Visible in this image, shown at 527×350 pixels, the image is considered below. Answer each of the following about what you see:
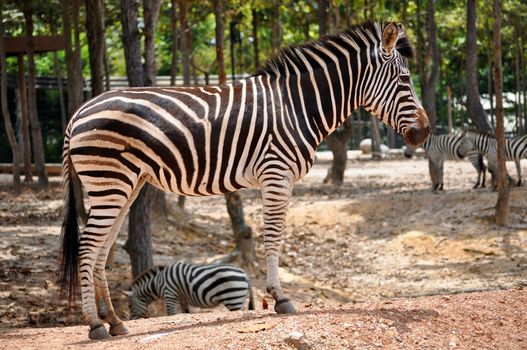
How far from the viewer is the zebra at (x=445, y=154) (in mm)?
23797

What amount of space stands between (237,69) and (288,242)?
33966 mm

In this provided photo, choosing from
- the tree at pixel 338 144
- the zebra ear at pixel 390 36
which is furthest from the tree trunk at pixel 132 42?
the tree at pixel 338 144

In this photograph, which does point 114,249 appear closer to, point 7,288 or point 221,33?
point 7,288

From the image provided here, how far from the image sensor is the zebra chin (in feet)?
28.2

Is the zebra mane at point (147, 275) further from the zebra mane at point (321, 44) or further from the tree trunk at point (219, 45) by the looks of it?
the tree trunk at point (219, 45)

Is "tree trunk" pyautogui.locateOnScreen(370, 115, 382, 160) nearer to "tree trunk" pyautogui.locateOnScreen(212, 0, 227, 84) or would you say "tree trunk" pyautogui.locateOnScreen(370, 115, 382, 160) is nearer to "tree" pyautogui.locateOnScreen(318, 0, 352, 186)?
"tree" pyautogui.locateOnScreen(318, 0, 352, 186)

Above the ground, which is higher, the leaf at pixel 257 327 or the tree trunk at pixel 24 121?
the tree trunk at pixel 24 121

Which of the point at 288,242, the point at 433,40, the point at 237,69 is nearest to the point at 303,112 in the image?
the point at 288,242

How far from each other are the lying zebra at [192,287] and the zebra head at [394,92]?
189 inches

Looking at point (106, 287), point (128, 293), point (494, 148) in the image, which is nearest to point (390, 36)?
point (106, 287)

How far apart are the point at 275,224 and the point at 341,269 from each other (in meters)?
9.69

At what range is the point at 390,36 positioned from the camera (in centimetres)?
858

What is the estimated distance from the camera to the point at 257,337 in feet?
22.5

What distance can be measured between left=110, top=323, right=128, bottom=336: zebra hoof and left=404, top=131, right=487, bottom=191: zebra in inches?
647
